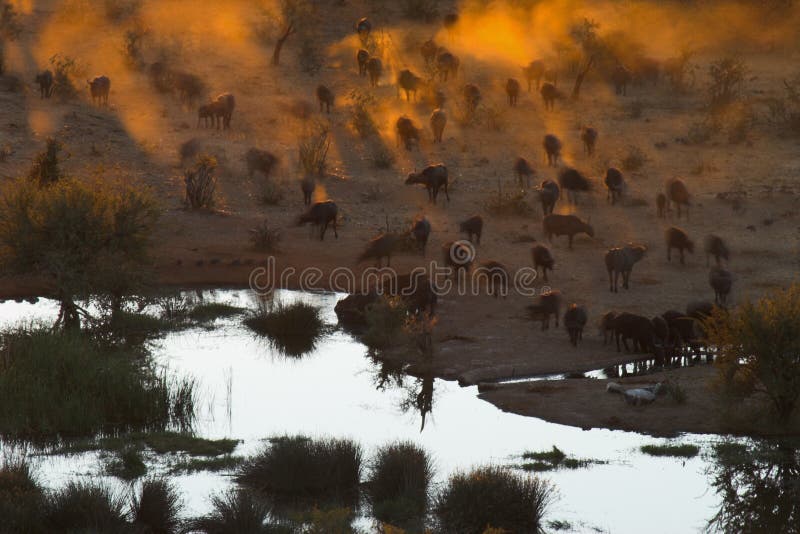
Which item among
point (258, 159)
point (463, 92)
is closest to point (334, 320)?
point (258, 159)

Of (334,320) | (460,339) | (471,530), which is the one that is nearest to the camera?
(471,530)

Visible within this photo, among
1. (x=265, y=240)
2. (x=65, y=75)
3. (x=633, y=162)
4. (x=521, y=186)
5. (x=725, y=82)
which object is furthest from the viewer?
(x=725, y=82)

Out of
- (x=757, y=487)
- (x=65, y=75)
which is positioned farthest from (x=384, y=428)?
(x=65, y=75)

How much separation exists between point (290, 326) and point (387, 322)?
200cm

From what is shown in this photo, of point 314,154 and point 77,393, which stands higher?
point 314,154

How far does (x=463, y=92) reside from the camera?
36750 millimetres

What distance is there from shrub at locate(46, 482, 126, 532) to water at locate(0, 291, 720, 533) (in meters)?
1.00

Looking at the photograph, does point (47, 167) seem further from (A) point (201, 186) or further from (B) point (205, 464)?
(B) point (205, 464)

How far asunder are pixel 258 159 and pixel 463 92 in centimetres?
904

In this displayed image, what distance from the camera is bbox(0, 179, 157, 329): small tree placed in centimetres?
2028

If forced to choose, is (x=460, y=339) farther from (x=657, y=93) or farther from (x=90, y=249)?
(x=657, y=93)

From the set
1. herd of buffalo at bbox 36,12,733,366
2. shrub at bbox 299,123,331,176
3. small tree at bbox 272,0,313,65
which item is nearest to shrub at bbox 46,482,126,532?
herd of buffalo at bbox 36,12,733,366

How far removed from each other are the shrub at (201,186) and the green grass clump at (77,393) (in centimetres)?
1015

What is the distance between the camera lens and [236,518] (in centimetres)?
1230
